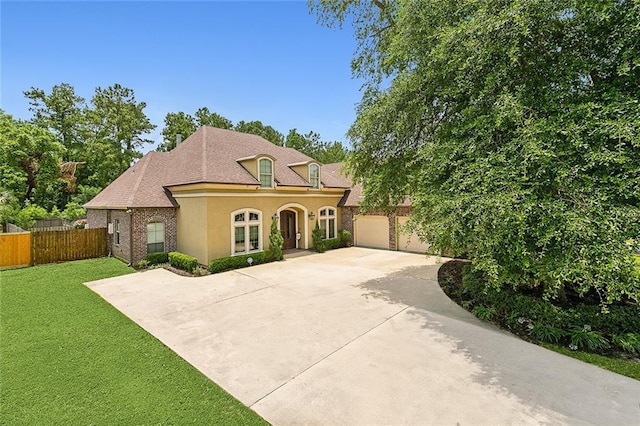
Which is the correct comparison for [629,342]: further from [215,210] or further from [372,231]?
[372,231]

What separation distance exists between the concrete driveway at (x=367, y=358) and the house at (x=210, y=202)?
3.54 metres

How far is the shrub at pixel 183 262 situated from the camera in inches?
482

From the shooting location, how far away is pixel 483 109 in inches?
260

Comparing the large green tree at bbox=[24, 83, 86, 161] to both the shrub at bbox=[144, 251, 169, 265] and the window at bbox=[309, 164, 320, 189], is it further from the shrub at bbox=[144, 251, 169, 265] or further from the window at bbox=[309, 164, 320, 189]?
the window at bbox=[309, 164, 320, 189]

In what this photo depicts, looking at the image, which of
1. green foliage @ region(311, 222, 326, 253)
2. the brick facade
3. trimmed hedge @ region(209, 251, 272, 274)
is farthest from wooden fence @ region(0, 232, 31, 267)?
green foliage @ region(311, 222, 326, 253)

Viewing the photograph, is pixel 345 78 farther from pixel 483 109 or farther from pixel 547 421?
pixel 547 421

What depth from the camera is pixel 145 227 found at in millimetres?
13328

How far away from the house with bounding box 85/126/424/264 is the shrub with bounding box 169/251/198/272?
1.74ft

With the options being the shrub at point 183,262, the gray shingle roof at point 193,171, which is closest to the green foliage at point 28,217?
the gray shingle roof at point 193,171

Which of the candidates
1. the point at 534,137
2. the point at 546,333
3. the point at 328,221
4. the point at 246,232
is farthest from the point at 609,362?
the point at 328,221

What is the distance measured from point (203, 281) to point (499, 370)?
970cm

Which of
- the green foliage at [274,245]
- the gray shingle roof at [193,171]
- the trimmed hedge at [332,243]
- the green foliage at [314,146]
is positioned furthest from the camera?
the green foliage at [314,146]

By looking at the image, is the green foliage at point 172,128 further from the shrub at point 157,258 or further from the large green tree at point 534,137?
the large green tree at point 534,137

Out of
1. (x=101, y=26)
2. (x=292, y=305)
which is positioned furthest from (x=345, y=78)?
(x=292, y=305)
